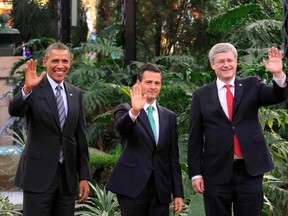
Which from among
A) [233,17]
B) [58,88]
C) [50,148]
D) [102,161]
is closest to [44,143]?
[50,148]

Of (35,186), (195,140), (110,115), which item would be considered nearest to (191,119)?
(195,140)

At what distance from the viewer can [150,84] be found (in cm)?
493

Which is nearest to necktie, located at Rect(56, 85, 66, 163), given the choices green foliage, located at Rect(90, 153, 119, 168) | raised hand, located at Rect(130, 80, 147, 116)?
raised hand, located at Rect(130, 80, 147, 116)

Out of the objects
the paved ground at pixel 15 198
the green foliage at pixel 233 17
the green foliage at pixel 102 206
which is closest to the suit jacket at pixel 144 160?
the green foliage at pixel 102 206

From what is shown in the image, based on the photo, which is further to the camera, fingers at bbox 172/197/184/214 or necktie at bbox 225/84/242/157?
fingers at bbox 172/197/184/214

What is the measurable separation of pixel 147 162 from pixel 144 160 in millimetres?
28

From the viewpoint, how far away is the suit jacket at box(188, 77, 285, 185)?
4754 millimetres

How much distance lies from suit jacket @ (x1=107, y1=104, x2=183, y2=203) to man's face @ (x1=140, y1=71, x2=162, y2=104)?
152 millimetres

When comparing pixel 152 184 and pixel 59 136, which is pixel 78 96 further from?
pixel 152 184

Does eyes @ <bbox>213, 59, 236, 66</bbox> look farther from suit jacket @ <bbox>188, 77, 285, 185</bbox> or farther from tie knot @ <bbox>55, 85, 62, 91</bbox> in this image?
tie knot @ <bbox>55, 85, 62, 91</bbox>

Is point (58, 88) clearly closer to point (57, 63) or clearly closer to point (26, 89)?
point (57, 63)

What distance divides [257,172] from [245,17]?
6945 millimetres

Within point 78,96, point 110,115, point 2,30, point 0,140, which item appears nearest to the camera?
point 78,96

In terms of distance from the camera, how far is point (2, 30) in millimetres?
15273
